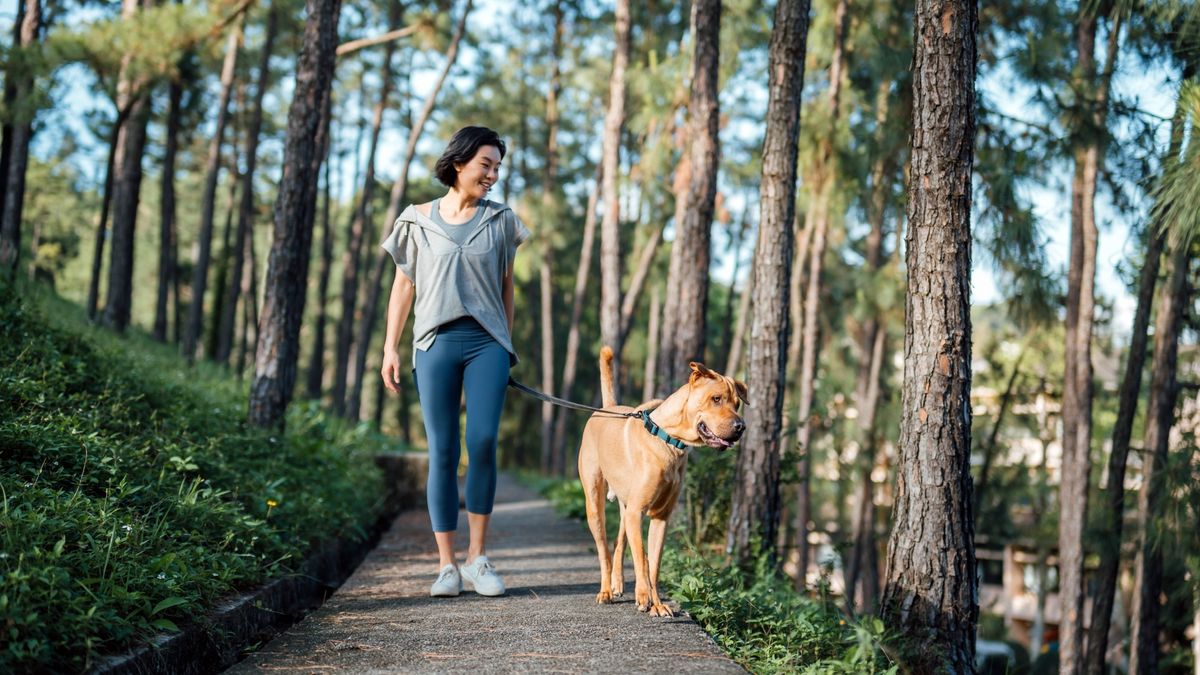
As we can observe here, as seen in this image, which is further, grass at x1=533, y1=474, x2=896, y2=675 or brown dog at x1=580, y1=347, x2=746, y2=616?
brown dog at x1=580, y1=347, x2=746, y2=616

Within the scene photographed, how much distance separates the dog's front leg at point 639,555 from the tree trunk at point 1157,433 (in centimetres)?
919

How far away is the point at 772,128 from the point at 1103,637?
8.62 metres

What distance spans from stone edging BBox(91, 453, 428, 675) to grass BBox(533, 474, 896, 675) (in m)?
2.03

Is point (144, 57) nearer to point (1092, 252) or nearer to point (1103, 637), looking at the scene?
point (1092, 252)

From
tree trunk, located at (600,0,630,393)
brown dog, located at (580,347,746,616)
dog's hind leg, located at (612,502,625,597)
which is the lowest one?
dog's hind leg, located at (612,502,625,597)

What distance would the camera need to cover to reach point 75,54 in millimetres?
14828

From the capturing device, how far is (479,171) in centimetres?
504

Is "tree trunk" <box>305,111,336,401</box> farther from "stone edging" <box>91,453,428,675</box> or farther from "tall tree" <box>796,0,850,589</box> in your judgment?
"stone edging" <box>91,453,428,675</box>

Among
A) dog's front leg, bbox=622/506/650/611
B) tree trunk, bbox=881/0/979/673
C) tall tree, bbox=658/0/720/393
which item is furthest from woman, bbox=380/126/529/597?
tall tree, bbox=658/0/720/393

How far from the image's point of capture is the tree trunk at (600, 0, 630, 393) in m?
13.9

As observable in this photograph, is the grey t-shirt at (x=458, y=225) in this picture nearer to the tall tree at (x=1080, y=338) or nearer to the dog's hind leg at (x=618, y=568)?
Answer: the dog's hind leg at (x=618, y=568)

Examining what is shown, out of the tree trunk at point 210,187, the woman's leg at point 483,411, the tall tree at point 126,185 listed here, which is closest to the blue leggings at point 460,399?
the woman's leg at point 483,411

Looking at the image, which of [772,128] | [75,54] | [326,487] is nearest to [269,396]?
[326,487]

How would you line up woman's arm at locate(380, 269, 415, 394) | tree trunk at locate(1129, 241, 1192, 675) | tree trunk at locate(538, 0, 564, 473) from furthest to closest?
tree trunk at locate(538, 0, 564, 473) < tree trunk at locate(1129, 241, 1192, 675) < woman's arm at locate(380, 269, 415, 394)
